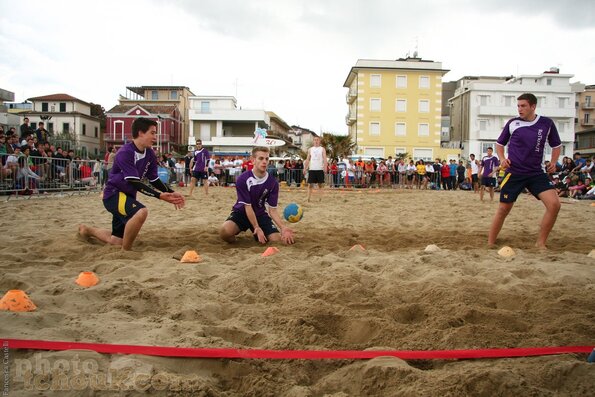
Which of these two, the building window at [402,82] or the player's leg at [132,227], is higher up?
the building window at [402,82]

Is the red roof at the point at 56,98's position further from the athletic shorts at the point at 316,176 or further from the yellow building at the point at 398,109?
the athletic shorts at the point at 316,176

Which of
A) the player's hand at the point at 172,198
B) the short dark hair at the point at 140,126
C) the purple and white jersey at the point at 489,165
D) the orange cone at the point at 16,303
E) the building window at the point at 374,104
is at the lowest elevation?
the orange cone at the point at 16,303

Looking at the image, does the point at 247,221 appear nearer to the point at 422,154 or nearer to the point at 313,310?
the point at 313,310

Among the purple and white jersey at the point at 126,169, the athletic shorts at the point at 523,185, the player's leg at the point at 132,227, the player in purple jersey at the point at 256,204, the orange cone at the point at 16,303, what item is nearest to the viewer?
the orange cone at the point at 16,303

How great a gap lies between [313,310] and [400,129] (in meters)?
53.6

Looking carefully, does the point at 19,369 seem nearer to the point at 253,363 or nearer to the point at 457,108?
the point at 253,363

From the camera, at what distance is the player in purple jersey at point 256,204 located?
6008mm

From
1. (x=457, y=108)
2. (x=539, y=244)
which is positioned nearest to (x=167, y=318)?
(x=539, y=244)

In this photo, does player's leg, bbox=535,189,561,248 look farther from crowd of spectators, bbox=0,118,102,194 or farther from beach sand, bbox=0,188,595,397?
crowd of spectators, bbox=0,118,102,194

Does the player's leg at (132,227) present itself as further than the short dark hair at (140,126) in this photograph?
No

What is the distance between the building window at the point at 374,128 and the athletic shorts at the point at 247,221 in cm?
4976

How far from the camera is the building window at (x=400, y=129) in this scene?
54375mm

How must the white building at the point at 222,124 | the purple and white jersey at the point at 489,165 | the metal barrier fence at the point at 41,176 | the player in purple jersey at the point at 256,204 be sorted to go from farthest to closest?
the white building at the point at 222,124
the purple and white jersey at the point at 489,165
the metal barrier fence at the point at 41,176
the player in purple jersey at the point at 256,204

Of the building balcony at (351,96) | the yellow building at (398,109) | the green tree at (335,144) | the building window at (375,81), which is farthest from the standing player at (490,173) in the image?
the building balcony at (351,96)
